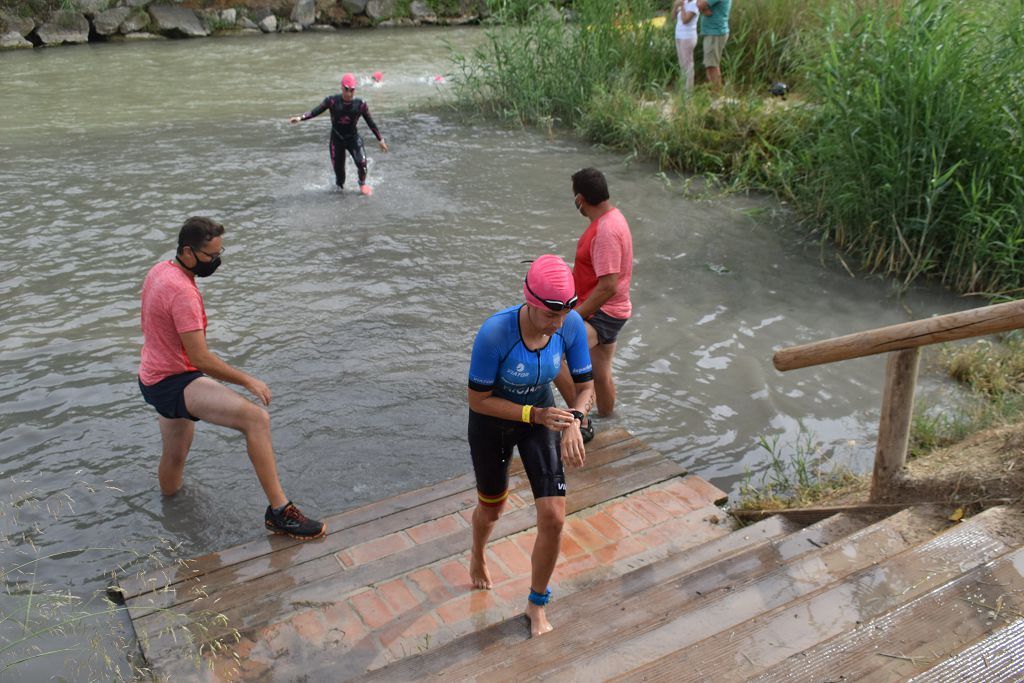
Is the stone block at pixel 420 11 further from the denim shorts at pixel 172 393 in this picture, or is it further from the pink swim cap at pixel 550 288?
the pink swim cap at pixel 550 288

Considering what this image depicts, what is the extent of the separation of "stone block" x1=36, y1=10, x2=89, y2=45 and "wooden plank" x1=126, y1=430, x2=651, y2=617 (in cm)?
2067

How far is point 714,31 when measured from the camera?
12844mm

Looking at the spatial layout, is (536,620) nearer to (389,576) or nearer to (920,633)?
(389,576)

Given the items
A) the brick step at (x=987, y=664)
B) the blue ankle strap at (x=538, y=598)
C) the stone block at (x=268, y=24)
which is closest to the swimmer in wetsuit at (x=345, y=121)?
the blue ankle strap at (x=538, y=598)

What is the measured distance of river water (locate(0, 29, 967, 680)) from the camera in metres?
5.89

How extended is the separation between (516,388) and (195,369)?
2.16 metres

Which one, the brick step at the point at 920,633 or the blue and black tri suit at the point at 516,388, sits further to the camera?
the blue and black tri suit at the point at 516,388

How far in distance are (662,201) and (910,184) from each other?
3.27 m

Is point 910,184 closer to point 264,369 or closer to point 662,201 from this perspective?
point 662,201

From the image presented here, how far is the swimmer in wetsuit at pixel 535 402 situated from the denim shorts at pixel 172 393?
6.08 ft

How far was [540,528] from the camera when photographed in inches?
158

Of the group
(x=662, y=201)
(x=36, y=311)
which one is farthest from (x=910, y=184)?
(x=36, y=311)

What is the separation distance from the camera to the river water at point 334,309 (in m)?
5.89

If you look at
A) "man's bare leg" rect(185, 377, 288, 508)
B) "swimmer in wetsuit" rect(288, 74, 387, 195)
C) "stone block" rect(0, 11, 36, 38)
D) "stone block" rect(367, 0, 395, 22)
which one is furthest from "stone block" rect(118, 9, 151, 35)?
"man's bare leg" rect(185, 377, 288, 508)
